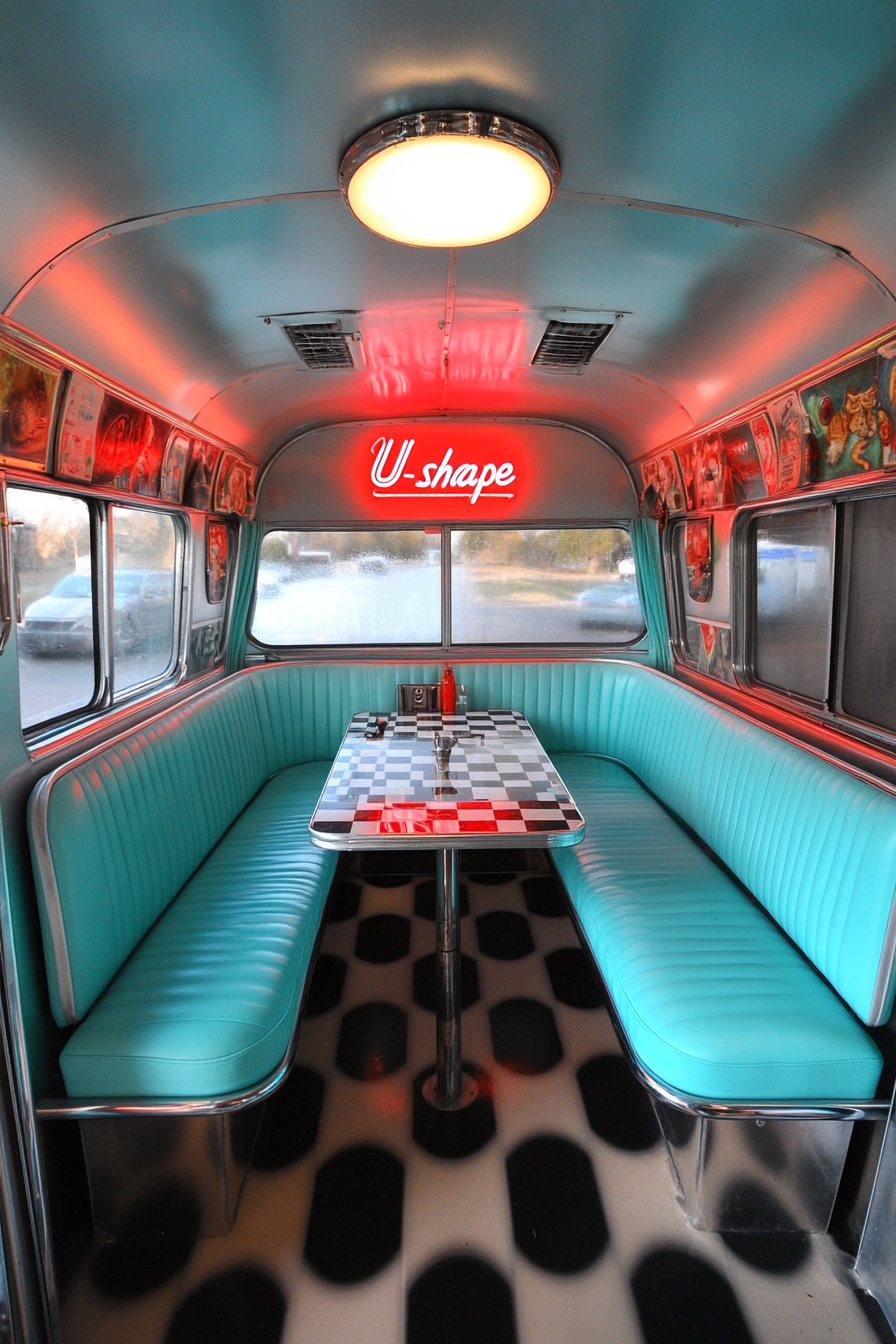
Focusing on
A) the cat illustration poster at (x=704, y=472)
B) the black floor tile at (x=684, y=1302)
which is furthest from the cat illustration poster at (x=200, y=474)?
the black floor tile at (x=684, y=1302)

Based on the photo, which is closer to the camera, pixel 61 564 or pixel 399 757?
pixel 61 564

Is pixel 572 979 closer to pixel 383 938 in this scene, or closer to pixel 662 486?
pixel 383 938

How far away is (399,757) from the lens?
3154 mm

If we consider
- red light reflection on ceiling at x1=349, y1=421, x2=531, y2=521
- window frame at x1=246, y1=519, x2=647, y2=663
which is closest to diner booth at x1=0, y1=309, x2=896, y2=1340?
window frame at x1=246, y1=519, x2=647, y2=663

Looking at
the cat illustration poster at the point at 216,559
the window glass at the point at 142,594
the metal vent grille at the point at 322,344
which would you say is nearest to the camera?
the metal vent grille at the point at 322,344

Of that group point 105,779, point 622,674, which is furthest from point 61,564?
point 622,674

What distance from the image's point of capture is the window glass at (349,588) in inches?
195

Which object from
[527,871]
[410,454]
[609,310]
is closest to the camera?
[609,310]

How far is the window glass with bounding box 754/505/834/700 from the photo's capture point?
9.77 feet

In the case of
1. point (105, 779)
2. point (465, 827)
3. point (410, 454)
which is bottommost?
point (465, 827)

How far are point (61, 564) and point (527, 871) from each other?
2.99 metres

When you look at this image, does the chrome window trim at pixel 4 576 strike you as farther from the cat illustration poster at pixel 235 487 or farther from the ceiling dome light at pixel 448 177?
the cat illustration poster at pixel 235 487

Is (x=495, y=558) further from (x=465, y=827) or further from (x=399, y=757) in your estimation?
(x=465, y=827)

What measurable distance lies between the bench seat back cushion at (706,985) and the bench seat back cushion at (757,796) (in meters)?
0.11
